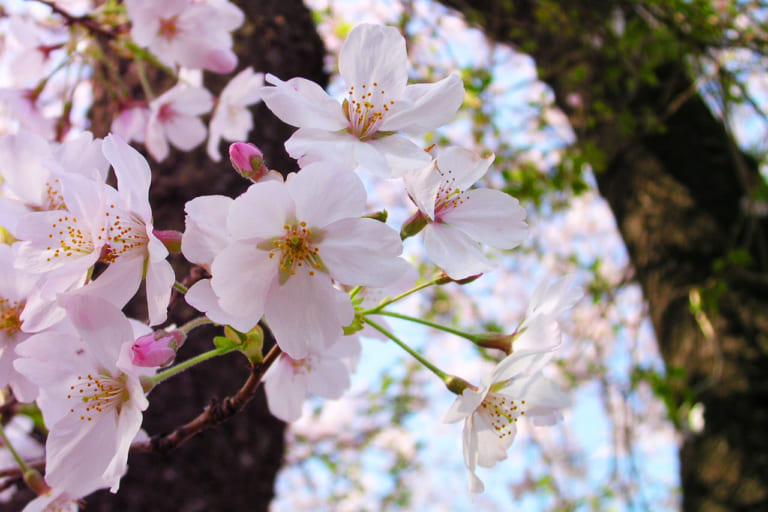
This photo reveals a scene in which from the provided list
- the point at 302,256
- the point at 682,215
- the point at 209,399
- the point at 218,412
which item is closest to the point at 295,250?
the point at 302,256

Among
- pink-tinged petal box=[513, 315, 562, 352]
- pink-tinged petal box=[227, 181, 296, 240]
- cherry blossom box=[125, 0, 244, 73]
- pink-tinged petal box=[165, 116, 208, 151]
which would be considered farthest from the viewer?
pink-tinged petal box=[165, 116, 208, 151]

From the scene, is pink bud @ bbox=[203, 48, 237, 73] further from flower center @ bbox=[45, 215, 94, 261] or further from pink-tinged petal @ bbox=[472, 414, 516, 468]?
pink-tinged petal @ bbox=[472, 414, 516, 468]

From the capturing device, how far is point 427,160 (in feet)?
1.99

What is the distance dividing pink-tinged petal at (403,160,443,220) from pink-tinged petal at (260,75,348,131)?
95 mm

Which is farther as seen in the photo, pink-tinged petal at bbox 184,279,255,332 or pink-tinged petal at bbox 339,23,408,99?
pink-tinged petal at bbox 339,23,408,99

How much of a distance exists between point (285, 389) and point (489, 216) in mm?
394

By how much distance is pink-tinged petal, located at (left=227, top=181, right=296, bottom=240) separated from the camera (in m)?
0.54

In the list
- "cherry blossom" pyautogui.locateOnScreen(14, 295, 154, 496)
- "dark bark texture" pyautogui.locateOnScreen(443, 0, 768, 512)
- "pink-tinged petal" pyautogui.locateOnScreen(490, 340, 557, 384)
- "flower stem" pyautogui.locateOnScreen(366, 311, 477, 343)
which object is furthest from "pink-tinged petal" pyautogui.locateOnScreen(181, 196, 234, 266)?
"dark bark texture" pyautogui.locateOnScreen(443, 0, 768, 512)

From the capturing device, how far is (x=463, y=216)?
Answer: 698 mm

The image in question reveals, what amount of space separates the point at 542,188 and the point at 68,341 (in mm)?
2003

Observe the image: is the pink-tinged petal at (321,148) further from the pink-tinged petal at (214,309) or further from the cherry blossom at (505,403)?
the cherry blossom at (505,403)

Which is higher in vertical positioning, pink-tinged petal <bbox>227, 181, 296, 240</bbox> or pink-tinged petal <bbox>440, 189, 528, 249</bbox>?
pink-tinged petal <bbox>227, 181, 296, 240</bbox>

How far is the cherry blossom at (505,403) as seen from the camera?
25.0 inches

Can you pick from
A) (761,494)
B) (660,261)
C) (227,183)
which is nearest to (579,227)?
(660,261)
